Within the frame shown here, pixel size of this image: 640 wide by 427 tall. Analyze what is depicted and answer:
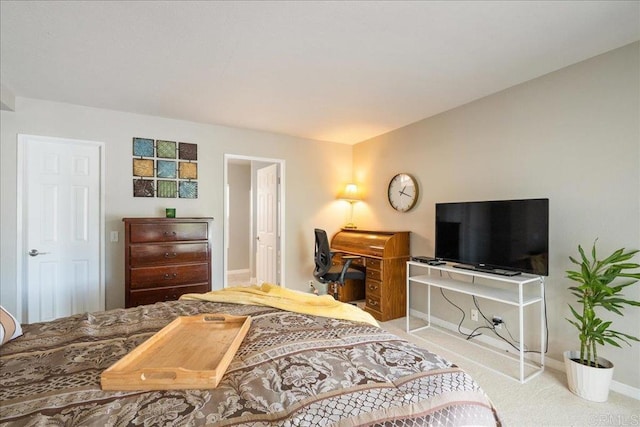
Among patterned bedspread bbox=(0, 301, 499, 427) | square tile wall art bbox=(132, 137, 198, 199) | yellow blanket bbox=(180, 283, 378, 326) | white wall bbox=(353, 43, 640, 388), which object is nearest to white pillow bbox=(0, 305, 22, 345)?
patterned bedspread bbox=(0, 301, 499, 427)

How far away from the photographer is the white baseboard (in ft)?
6.88

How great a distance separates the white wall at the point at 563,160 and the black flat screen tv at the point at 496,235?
26cm

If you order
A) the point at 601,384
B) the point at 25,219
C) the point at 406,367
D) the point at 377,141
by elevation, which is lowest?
the point at 601,384

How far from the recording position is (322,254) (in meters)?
3.66

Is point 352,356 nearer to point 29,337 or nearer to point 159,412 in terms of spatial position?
point 159,412

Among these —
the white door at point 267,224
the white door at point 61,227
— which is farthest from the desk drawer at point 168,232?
the white door at point 267,224

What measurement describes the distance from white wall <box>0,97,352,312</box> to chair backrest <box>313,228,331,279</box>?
0.82 meters

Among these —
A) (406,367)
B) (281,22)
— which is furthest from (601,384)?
(281,22)

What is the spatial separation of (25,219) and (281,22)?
11.0ft

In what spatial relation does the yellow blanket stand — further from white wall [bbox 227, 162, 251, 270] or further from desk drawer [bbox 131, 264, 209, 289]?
white wall [bbox 227, 162, 251, 270]

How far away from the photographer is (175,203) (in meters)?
3.73

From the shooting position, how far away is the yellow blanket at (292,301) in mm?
1734

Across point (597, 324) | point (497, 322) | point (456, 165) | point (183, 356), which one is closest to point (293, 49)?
point (183, 356)

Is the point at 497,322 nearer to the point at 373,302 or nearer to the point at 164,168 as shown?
the point at 373,302
